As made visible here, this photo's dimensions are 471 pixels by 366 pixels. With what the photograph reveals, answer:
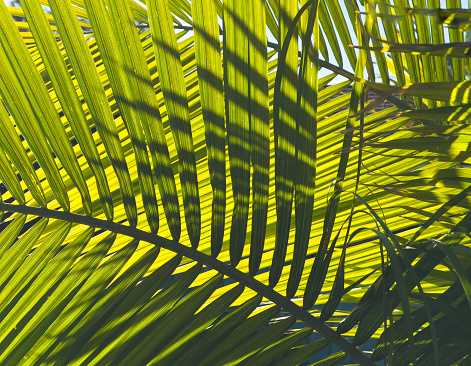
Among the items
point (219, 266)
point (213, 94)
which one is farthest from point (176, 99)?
point (219, 266)

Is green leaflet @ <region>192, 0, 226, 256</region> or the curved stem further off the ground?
green leaflet @ <region>192, 0, 226, 256</region>

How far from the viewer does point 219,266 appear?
0.80 meters

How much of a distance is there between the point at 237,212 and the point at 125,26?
0.34 metres

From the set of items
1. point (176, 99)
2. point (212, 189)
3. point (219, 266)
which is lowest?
point (219, 266)

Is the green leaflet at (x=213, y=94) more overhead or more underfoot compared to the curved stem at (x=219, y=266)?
more overhead

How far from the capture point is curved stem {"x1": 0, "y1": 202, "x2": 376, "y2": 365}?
73cm

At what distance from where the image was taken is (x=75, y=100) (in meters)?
0.76

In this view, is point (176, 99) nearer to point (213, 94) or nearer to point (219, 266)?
point (213, 94)

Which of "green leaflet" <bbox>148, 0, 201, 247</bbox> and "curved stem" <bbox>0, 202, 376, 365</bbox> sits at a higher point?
"green leaflet" <bbox>148, 0, 201, 247</bbox>

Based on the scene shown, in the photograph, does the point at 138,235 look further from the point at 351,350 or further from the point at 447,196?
the point at 447,196

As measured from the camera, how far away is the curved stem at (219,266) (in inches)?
28.9

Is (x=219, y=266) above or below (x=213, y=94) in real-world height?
below

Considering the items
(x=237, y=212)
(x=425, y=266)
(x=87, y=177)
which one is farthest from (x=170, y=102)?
(x=425, y=266)

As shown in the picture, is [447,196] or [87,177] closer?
[447,196]
